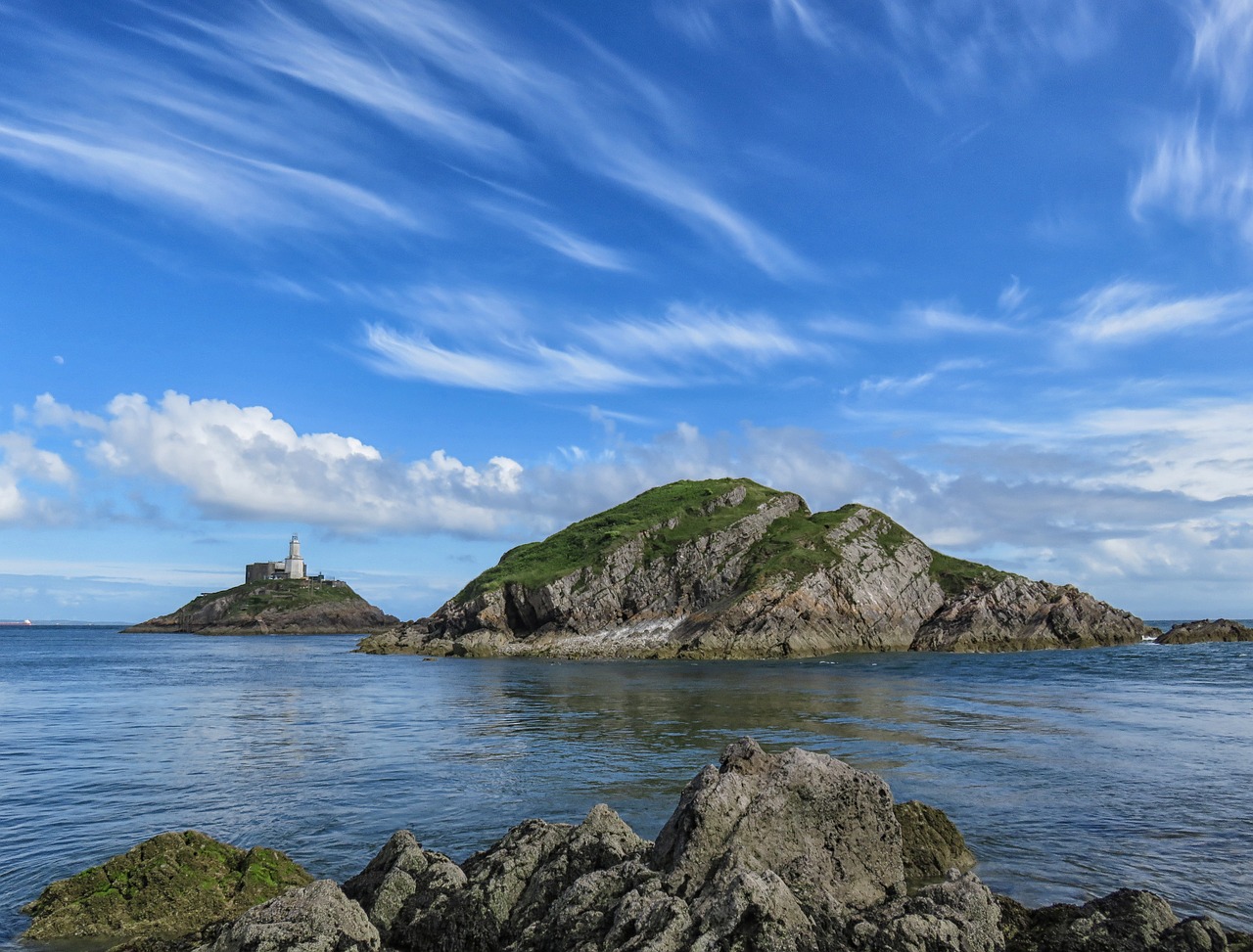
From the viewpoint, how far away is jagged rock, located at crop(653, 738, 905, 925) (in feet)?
35.6

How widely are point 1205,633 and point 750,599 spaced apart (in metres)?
68.4

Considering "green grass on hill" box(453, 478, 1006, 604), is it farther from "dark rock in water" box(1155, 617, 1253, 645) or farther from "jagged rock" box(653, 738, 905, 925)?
"jagged rock" box(653, 738, 905, 925)

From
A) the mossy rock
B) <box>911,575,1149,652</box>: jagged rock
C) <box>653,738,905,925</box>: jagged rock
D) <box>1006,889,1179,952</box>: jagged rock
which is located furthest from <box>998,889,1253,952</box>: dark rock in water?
<box>911,575,1149,652</box>: jagged rock

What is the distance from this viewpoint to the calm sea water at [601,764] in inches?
632

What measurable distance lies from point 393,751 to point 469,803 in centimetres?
927

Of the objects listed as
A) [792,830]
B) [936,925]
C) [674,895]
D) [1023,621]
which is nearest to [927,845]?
[792,830]

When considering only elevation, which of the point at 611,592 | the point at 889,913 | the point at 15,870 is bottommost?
the point at 15,870

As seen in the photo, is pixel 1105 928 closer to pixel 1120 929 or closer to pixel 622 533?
pixel 1120 929

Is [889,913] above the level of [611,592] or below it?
below

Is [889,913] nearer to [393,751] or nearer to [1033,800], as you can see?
[1033,800]

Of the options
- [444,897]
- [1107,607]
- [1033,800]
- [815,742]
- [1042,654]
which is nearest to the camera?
[444,897]

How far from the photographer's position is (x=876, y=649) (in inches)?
4119

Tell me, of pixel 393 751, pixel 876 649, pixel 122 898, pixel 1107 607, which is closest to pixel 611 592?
pixel 876 649

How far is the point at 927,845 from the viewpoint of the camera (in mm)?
14219
